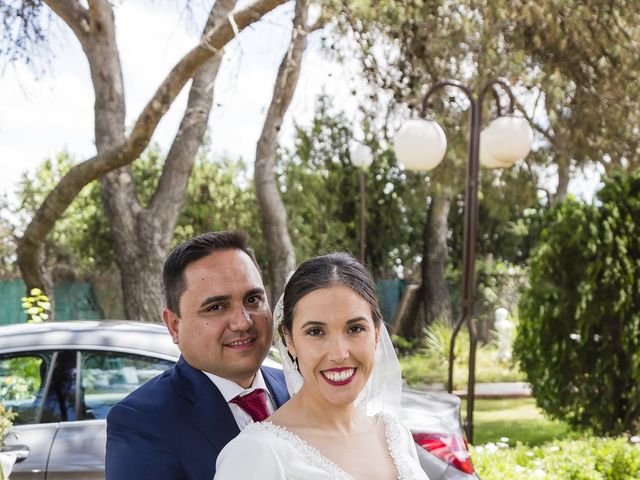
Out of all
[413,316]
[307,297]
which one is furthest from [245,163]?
[307,297]

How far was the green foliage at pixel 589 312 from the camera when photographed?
8336 mm

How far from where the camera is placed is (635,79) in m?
12.3

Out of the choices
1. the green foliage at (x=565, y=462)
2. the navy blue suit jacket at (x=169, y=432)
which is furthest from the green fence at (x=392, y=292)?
the navy blue suit jacket at (x=169, y=432)

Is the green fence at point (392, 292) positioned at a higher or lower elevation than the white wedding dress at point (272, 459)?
lower

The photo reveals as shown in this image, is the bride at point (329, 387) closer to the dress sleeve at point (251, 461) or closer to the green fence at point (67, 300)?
the dress sleeve at point (251, 461)

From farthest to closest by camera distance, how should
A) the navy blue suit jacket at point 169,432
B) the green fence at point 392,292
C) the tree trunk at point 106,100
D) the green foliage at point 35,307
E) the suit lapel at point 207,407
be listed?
the green fence at point 392,292
the tree trunk at point 106,100
the green foliage at point 35,307
the suit lapel at point 207,407
the navy blue suit jacket at point 169,432

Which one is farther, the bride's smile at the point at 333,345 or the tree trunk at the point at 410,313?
the tree trunk at the point at 410,313

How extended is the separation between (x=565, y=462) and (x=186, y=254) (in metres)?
4.40

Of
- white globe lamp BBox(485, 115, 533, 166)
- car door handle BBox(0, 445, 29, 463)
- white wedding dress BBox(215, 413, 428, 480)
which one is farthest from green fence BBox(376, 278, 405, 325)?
white wedding dress BBox(215, 413, 428, 480)

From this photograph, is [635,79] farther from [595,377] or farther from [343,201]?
[343,201]

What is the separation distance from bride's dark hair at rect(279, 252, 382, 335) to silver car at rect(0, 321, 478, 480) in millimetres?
2741

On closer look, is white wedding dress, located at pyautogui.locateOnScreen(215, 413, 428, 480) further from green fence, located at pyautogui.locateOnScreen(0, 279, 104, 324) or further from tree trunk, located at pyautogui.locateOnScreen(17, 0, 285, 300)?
green fence, located at pyautogui.locateOnScreen(0, 279, 104, 324)

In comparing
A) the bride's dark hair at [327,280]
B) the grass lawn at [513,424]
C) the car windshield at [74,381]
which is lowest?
the grass lawn at [513,424]

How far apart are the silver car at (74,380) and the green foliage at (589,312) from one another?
3.94 metres
